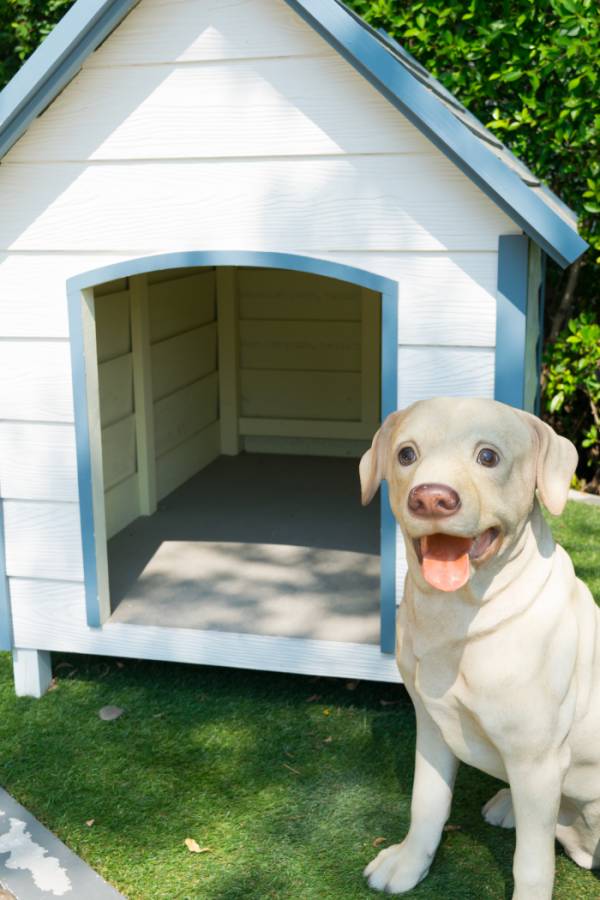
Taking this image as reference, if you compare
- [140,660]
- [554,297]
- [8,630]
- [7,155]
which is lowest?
[140,660]

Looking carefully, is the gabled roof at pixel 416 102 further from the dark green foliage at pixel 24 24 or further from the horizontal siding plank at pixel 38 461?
the dark green foliage at pixel 24 24

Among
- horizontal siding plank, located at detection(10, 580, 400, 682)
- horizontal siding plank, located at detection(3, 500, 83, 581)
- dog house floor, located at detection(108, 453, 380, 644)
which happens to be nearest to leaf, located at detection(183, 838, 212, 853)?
horizontal siding plank, located at detection(10, 580, 400, 682)

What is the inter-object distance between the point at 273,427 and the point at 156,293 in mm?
1643

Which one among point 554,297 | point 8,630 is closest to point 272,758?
point 8,630

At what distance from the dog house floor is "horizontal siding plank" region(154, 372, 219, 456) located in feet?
1.03

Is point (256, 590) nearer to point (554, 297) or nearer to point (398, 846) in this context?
point (398, 846)

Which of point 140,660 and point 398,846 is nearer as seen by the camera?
point 398,846

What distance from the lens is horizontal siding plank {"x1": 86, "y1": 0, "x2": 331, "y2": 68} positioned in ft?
11.8

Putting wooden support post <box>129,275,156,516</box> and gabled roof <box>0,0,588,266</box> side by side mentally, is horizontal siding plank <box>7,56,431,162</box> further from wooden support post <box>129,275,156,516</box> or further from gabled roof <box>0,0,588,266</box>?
wooden support post <box>129,275,156,516</box>

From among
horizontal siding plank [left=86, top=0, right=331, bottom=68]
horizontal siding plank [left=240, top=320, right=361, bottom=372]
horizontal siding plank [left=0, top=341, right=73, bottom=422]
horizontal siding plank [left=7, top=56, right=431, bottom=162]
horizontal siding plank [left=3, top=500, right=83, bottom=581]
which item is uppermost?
horizontal siding plank [left=86, top=0, right=331, bottom=68]

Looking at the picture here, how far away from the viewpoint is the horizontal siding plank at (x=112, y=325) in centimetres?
539

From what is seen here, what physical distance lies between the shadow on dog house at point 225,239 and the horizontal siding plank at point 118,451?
0.69 metres

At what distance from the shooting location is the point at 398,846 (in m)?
3.26

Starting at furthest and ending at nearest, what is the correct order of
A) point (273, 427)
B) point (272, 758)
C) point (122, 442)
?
point (273, 427)
point (122, 442)
point (272, 758)
